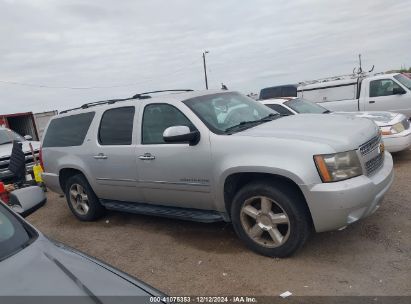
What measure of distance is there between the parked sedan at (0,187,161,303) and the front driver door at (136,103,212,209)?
2042 millimetres

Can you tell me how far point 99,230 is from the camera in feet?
18.9

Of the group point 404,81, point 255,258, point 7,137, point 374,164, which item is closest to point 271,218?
point 255,258

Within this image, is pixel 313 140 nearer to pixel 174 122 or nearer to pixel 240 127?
pixel 240 127

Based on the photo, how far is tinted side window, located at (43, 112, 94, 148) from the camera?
5859 mm

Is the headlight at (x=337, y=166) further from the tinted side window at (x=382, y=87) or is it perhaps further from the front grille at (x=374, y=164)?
the tinted side window at (x=382, y=87)

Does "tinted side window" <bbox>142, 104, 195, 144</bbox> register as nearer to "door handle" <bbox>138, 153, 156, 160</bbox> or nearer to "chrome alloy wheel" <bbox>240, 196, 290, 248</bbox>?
"door handle" <bbox>138, 153, 156, 160</bbox>

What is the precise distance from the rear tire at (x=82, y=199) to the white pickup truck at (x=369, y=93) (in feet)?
24.8

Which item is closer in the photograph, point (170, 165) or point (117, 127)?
point (170, 165)

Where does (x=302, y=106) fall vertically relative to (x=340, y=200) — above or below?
above

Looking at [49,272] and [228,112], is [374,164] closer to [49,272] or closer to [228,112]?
[228,112]

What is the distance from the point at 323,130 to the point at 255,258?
1507mm

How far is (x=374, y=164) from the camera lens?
4008mm

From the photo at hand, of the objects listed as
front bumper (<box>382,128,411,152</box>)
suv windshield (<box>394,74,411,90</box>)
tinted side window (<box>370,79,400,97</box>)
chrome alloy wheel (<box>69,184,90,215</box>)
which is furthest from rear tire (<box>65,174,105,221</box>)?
suv windshield (<box>394,74,411,90</box>)

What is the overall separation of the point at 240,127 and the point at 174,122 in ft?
2.69
